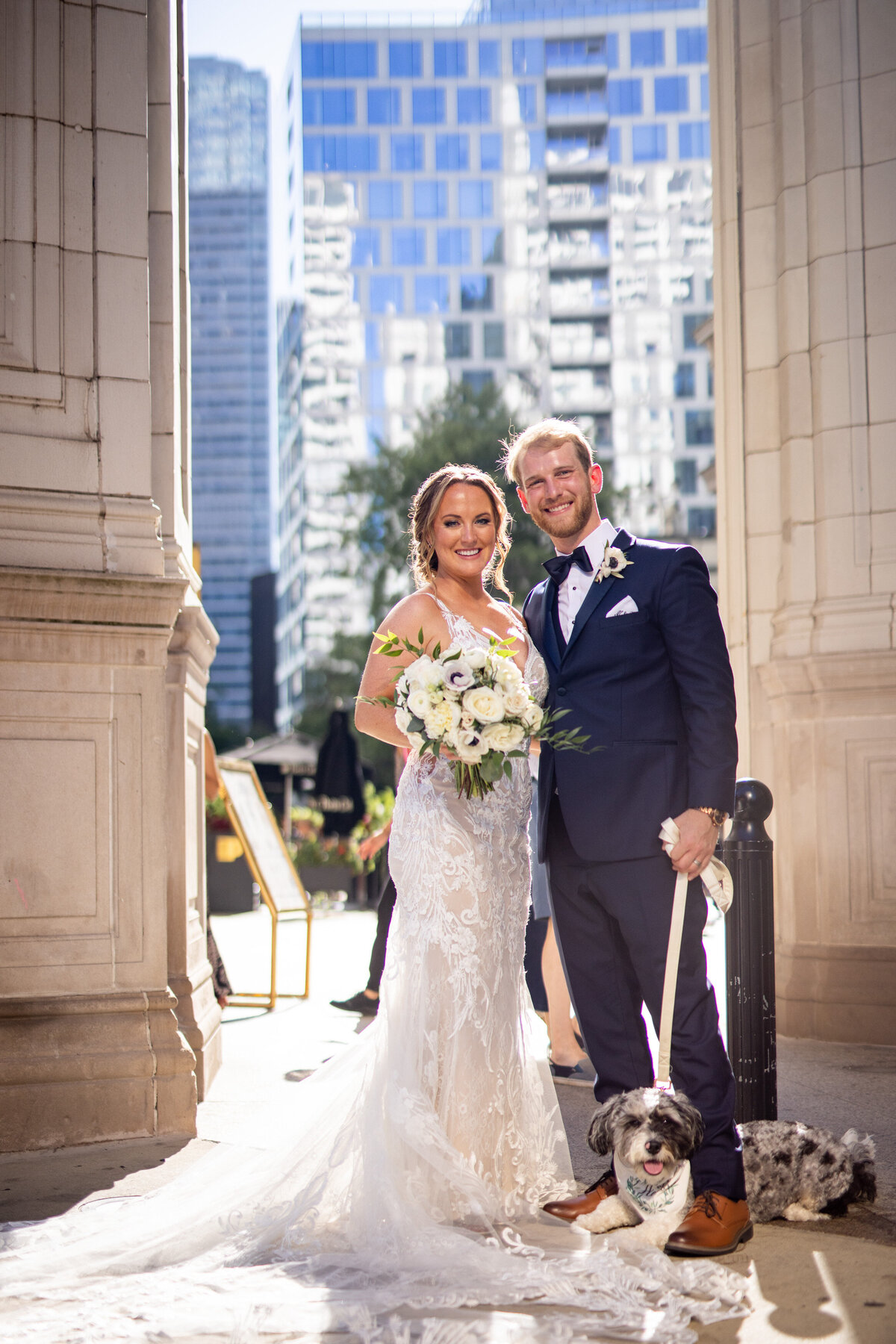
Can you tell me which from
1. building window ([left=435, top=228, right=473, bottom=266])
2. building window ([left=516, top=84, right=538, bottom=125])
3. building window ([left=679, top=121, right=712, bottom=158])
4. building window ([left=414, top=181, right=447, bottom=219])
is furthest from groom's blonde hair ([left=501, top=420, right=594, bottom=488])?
building window ([left=516, top=84, right=538, bottom=125])

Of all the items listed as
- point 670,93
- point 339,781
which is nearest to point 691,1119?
point 339,781

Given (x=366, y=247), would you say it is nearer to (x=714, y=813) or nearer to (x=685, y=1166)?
(x=714, y=813)

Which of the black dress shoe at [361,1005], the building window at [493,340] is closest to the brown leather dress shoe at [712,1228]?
the black dress shoe at [361,1005]

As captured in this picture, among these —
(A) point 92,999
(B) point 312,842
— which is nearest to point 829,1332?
(A) point 92,999

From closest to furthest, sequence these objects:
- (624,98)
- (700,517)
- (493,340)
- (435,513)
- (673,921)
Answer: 1. (673,921)
2. (435,513)
3. (700,517)
4. (493,340)
5. (624,98)

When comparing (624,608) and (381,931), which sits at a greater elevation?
(624,608)

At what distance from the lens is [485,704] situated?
156 inches

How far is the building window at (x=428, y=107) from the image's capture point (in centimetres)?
8600

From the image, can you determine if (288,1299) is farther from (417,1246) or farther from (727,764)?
(727,764)

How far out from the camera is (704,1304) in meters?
3.38

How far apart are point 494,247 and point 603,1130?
8418cm

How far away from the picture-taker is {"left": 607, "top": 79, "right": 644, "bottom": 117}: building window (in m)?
83.0

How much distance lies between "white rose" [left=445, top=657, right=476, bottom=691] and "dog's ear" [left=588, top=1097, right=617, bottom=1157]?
129 cm

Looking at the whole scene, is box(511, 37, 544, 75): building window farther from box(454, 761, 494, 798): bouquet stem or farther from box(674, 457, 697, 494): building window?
box(454, 761, 494, 798): bouquet stem
